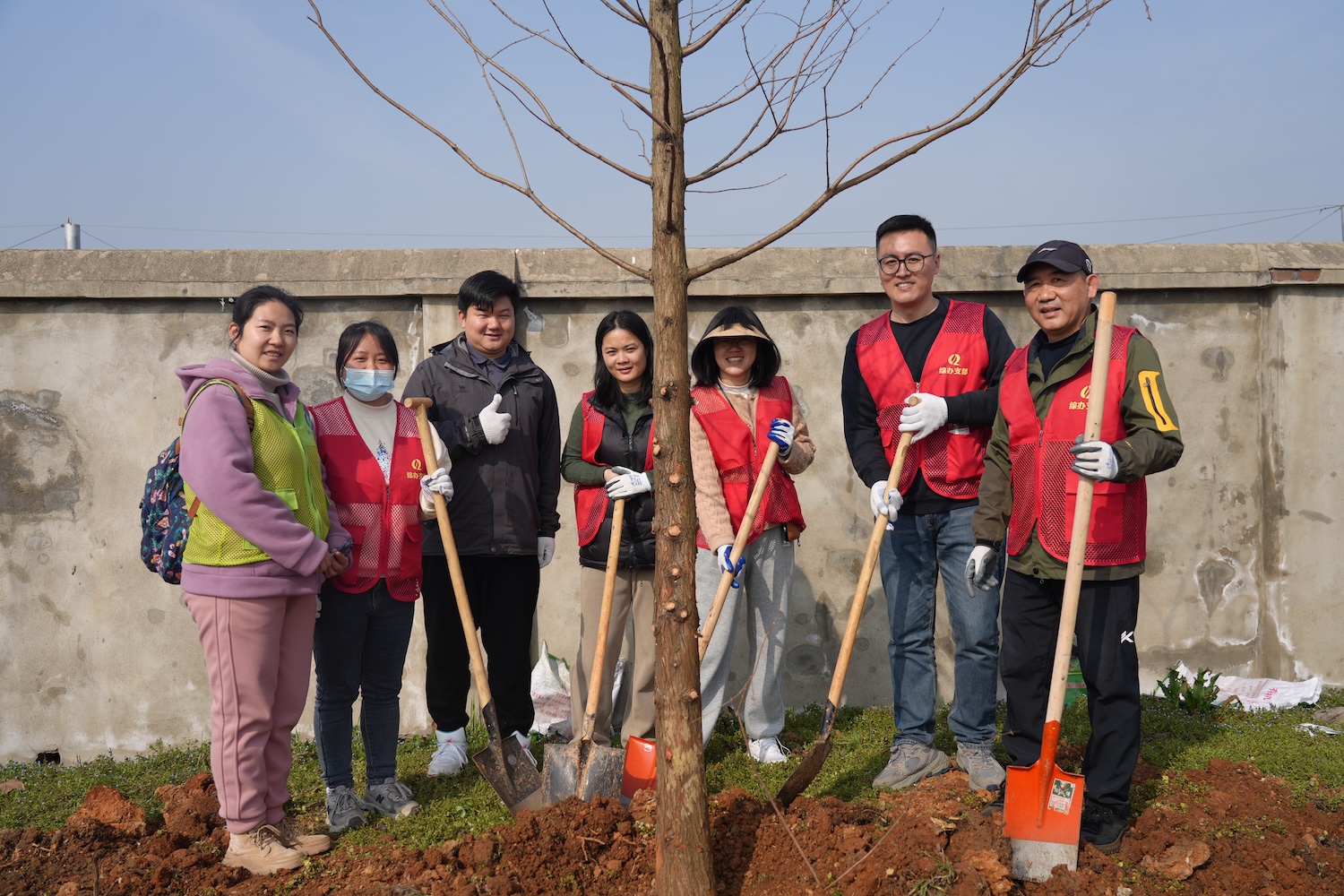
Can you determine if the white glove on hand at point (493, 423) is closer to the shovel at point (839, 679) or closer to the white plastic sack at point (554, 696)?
the white plastic sack at point (554, 696)

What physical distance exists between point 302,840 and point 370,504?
3.93ft

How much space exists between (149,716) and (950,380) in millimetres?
4426

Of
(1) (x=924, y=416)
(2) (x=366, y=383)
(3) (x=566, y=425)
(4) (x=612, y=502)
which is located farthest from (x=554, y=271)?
(1) (x=924, y=416)

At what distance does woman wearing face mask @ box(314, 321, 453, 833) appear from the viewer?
3.58 metres

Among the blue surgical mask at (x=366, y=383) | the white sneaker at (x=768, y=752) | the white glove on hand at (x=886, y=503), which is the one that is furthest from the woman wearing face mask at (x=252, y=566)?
the white glove on hand at (x=886, y=503)

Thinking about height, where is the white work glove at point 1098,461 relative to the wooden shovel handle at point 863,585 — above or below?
above

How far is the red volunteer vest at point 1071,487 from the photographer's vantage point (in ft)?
10.1

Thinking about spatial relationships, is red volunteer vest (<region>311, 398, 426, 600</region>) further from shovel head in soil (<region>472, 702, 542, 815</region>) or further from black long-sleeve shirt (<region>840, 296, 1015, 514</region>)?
black long-sleeve shirt (<region>840, 296, 1015, 514</region>)

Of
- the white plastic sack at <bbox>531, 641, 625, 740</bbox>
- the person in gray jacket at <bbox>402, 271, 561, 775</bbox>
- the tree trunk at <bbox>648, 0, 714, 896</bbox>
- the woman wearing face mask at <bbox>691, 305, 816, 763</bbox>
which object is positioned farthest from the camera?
the white plastic sack at <bbox>531, 641, 625, 740</bbox>

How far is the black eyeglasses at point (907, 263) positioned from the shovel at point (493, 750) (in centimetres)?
194

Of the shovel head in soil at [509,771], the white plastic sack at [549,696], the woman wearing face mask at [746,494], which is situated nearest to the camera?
the shovel head in soil at [509,771]

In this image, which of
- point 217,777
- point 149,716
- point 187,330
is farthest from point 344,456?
point 149,716

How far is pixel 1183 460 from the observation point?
521cm

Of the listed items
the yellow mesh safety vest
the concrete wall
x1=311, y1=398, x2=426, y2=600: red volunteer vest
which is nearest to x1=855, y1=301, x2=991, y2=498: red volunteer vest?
the concrete wall
